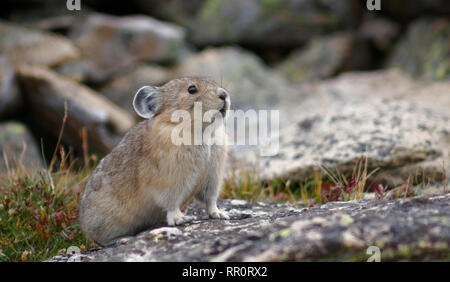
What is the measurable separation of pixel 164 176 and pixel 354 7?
57.2ft

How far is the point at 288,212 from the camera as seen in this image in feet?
19.3

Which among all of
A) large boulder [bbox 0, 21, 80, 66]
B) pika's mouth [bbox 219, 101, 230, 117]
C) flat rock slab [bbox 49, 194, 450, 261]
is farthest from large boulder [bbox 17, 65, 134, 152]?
flat rock slab [bbox 49, 194, 450, 261]

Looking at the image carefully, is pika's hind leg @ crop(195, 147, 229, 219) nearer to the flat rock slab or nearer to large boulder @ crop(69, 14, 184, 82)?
the flat rock slab

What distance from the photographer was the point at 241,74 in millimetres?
19031

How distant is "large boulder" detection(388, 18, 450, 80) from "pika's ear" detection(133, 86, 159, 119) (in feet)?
38.8

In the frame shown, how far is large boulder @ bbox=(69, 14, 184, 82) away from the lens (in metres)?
18.9

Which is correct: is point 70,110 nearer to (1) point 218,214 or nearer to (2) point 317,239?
(1) point 218,214

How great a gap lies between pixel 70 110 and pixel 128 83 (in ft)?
15.8

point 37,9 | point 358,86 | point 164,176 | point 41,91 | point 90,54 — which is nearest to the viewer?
point 164,176

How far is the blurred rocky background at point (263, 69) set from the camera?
889 cm

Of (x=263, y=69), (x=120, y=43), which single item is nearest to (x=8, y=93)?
(x=120, y=43)

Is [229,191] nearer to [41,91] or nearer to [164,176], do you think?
[164,176]

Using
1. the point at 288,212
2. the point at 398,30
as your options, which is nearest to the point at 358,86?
the point at 398,30

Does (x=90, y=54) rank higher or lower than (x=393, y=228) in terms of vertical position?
higher
